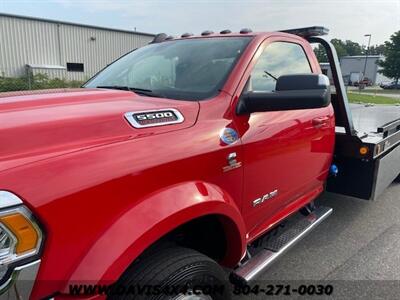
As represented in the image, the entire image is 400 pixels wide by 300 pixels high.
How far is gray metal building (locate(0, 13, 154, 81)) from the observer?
22.4 meters

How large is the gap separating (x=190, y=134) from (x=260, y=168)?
2.09 ft

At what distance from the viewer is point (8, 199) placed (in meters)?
1.22

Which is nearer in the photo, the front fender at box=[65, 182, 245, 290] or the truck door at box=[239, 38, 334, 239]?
the front fender at box=[65, 182, 245, 290]

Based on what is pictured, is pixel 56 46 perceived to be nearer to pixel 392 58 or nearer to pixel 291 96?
pixel 291 96

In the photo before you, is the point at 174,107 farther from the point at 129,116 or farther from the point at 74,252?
the point at 74,252

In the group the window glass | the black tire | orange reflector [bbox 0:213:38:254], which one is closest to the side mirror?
the window glass

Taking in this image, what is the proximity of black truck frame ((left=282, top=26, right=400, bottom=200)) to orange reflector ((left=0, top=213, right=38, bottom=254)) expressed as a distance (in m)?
2.96

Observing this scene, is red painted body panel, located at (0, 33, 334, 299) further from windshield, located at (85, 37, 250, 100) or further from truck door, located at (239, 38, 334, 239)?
windshield, located at (85, 37, 250, 100)

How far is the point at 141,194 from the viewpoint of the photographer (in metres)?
1.59

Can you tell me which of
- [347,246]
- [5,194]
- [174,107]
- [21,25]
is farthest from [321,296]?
[21,25]

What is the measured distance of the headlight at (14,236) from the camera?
4.00 feet

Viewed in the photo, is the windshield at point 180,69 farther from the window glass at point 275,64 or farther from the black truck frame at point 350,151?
the black truck frame at point 350,151

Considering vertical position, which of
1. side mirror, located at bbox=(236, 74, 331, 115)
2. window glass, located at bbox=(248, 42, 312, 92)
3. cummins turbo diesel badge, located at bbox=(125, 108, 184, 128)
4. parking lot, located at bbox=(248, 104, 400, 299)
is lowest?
parking lot, located at bbox=(248, 104, 400, 299)

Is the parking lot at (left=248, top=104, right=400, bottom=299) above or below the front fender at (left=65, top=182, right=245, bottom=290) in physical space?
below
